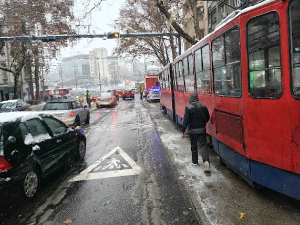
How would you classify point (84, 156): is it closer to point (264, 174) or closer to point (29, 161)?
point (29, 161)

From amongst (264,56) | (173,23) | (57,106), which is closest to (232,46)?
(264,56)

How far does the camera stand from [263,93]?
3.79 metres

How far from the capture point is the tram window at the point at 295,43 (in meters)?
3.22

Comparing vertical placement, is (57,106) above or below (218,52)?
below

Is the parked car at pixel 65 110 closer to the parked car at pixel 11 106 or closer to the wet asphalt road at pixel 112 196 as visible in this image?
the wet asphalt road at pixel 112 196

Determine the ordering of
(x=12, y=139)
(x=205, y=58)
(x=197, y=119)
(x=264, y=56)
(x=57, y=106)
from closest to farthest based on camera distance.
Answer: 1. (x=264, y=56)
2. (x=12, y=139)
3. (x=197, y=119)
4. (x=205, y=58)
5. (x=57, y=106)

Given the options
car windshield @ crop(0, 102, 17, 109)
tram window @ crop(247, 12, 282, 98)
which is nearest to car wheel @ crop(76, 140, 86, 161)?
tram window @ crop(247, 12, 282, 98)

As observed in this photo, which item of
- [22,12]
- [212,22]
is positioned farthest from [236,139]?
[212,22]

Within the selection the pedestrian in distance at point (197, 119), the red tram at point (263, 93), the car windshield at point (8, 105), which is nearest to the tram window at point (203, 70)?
the pedestrian in distance at point (197, 119)

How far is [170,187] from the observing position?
4.87 metres

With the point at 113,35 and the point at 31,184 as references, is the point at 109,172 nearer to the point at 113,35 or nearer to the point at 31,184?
the point at 31,184

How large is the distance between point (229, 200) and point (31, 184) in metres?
3.36

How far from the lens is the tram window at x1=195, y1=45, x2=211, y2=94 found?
6132mm

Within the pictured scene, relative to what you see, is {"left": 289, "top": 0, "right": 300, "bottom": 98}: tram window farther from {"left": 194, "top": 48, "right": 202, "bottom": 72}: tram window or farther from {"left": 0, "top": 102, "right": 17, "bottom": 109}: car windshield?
{"left": 0, "top": 102, "right": 17, "bottom": 109}: car windshield
